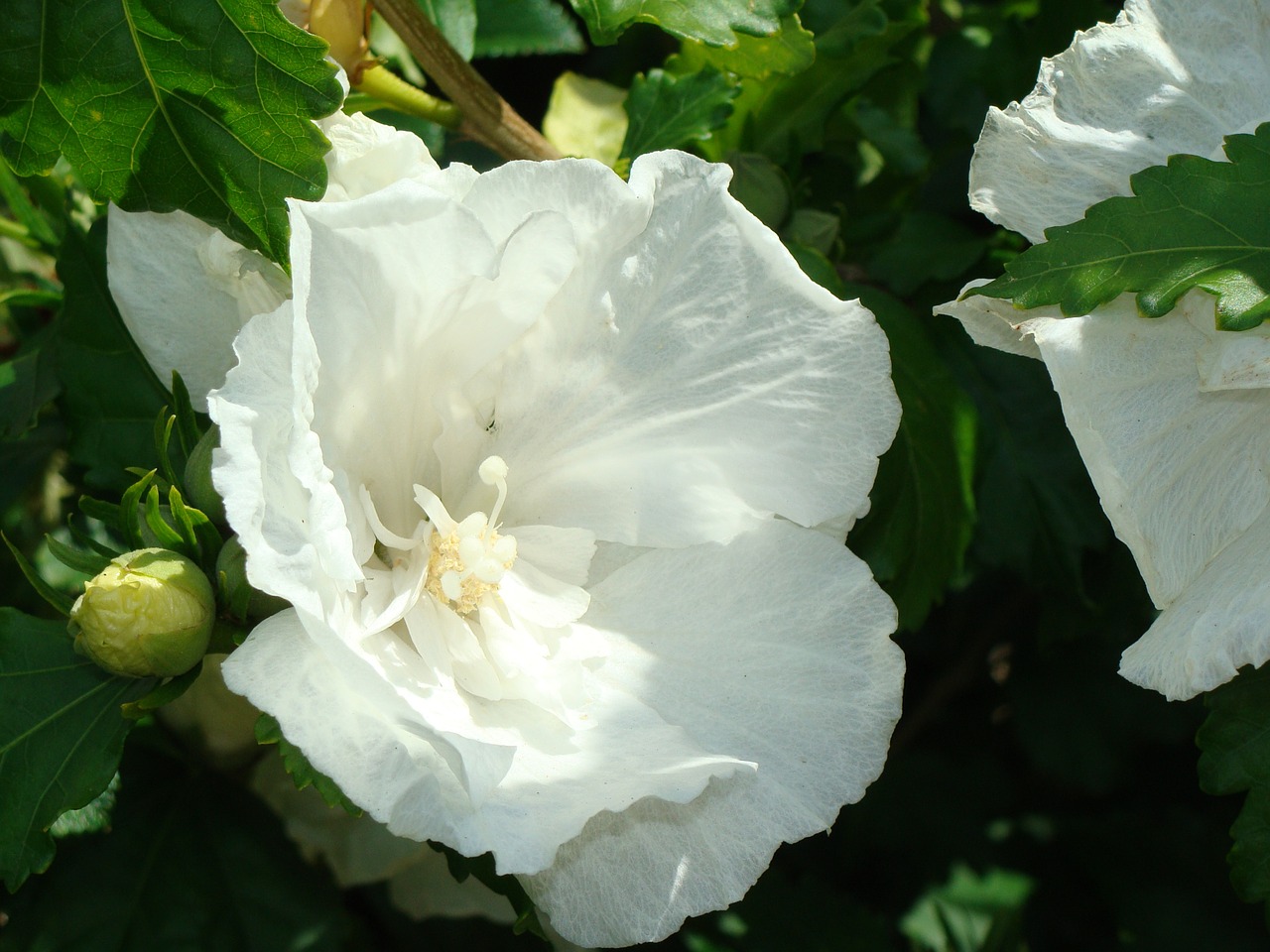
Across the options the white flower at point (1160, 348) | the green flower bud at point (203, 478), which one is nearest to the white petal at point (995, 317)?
the white flower at point (1160, 348)

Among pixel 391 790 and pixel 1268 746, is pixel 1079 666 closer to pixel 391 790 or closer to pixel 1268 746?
pixel 1268 746

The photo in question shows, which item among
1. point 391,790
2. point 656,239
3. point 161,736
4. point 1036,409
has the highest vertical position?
point 656,239

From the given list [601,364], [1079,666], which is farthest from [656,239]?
[1079,666]

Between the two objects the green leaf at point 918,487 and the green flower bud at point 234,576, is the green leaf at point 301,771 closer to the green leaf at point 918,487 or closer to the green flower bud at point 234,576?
the green flower bud at point 234,576

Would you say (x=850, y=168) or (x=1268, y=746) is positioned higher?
(x=850, y=168)

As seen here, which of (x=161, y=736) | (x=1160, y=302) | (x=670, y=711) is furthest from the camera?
(x=161, y=736)

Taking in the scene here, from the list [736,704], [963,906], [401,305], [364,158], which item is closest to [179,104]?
[364,158]

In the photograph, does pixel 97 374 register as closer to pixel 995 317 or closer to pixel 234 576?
pixel 234 576

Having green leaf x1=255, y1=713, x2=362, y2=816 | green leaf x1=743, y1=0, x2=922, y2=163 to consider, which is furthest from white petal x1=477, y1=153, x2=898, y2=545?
green leaf x1=743, y1=0, x2=922, y2=163

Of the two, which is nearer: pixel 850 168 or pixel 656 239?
pixel 656 239
